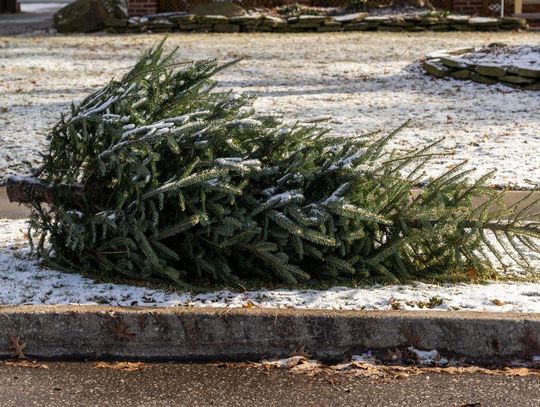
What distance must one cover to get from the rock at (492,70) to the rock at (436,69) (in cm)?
60

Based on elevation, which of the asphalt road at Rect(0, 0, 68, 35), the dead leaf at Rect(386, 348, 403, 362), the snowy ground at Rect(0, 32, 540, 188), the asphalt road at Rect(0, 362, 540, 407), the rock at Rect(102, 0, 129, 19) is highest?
the rock at Rect(102, 0, 129, 19)

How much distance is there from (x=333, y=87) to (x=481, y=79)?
1956 mm

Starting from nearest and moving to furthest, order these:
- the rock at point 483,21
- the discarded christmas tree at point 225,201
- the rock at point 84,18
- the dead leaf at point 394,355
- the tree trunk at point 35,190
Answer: the dead leaf at point 394,355 → the discarded christmas tree at point 225,201 → the tree trunk at point 35,190 → the rock at point 483,21 → the rock at point 84,18

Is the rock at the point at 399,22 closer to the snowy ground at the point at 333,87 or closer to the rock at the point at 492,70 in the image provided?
the snowy ground at the point at 333,87

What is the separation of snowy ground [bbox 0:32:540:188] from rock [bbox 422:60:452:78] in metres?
0.21

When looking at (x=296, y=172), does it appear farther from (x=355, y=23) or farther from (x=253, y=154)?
(x=355, y=23)

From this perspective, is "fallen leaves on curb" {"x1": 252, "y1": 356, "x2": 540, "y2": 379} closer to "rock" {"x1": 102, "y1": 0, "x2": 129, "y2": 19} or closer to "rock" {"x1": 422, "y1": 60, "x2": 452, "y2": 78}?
"rock" {"x1": 422, "y1": 60, "x2": 452, "y2": 78}

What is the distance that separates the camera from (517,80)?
14344 millimetres

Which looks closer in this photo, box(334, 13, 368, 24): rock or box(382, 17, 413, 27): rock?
box(382, 17, 413, 27): rock

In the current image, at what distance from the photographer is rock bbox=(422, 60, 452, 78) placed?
601 inches

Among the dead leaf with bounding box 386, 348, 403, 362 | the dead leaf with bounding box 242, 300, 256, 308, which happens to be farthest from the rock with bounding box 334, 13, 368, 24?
the dead leaf with bounding box 386, 348, 403, 362

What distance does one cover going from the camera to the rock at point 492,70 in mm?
14586

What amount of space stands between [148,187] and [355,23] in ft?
51.1

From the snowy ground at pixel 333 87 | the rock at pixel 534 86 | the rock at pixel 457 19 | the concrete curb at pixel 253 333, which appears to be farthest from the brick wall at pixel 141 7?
the concrete curb at pixel 253 333
